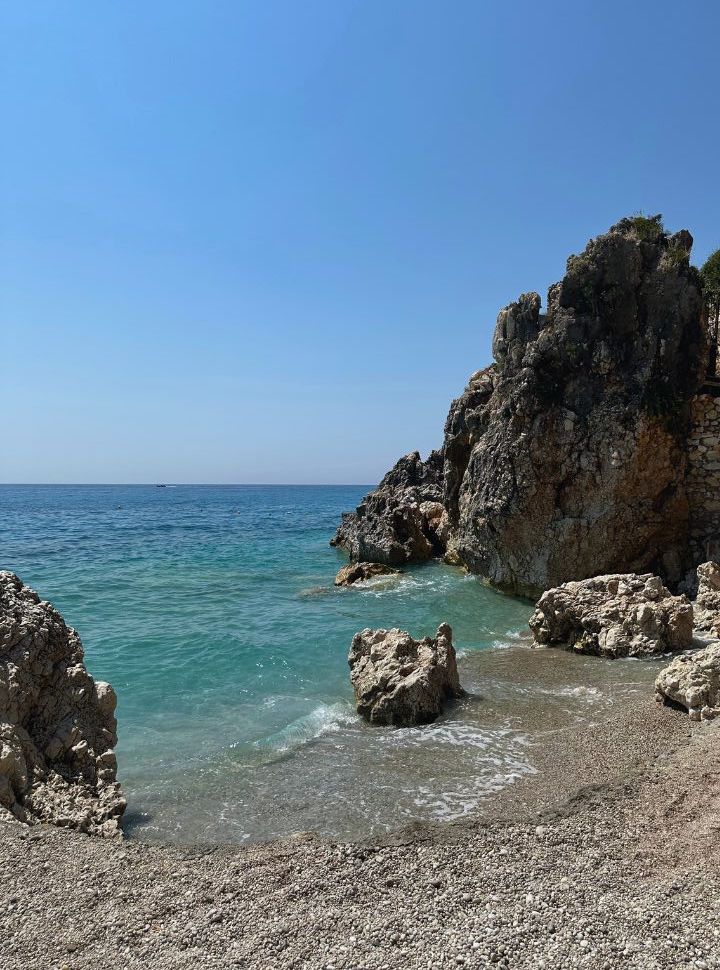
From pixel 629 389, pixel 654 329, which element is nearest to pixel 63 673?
pixel 629 389

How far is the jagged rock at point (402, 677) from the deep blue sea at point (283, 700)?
1.27 ft

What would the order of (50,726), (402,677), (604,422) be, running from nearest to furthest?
1. (50,726)
2. (402,677)
3. (604,422)

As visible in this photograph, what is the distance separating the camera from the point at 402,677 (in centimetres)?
1140

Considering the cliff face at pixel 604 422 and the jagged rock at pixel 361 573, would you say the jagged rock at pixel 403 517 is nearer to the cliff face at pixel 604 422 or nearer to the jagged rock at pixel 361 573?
the jagged rock at pixel 361 573

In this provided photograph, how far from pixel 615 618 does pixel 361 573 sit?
15.4 metres

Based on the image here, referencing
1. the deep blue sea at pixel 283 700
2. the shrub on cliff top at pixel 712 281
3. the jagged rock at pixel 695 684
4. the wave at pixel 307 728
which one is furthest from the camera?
the shrub on cliff top at pixel 712 281

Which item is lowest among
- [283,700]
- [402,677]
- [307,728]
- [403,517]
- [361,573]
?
[283,700]

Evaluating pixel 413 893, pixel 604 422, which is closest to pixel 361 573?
pixel 604 422

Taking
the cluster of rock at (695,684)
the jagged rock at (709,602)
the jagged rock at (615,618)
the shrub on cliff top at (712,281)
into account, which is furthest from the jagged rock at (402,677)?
the shrub on cliff top at (712,281)

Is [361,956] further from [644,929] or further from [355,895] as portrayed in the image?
[644,929]

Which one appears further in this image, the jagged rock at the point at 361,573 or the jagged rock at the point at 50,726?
the jagged rock at the point at 361,573

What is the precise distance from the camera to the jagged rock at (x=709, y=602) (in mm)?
14809

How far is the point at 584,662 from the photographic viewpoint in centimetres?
1358

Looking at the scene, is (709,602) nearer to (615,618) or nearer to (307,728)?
(615,618)
